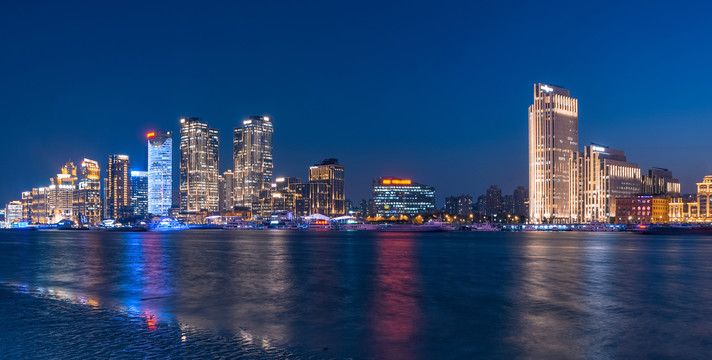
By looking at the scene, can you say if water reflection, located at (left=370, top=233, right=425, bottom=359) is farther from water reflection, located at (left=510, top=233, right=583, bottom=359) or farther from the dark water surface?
water reflection, located at (left=510, top=233, right=583, bottom=359)

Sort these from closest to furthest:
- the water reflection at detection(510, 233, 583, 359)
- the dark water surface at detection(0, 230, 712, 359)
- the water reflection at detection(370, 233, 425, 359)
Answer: the water reflection at detection(370, 233, 425, 359), the dark water surface at detection(0, 230, 712, 359), the water reflection at detection(510, 233, 583, 359)

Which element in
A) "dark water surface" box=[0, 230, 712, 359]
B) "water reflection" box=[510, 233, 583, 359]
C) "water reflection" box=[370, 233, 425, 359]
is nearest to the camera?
"water reflection" box=[370, 233, 425, 359]

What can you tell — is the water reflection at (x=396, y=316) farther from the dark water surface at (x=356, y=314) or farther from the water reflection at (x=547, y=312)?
the water reflection at (x=547, y=312)

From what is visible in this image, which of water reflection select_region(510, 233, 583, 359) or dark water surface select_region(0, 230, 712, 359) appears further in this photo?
water reflection select_region(510, 233, 583, 359)

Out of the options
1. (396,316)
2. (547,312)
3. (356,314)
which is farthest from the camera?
(547,312)

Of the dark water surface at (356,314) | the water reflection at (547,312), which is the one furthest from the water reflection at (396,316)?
the water reflection at (547,312)

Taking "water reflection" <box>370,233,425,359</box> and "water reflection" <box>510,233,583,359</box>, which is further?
"water reflection" <box>510,233,583,359</box>

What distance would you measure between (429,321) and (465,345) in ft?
14.8

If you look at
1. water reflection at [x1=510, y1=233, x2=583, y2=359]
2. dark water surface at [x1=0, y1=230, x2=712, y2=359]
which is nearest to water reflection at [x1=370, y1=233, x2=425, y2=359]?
dark water surface at [x1=0, y1=230, x2=712, y2=359]

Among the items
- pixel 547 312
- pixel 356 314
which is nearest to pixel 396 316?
pixel 356 314

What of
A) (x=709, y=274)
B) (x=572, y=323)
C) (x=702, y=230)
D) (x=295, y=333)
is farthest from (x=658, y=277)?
(x=702, y=230)

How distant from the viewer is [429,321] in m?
23.2

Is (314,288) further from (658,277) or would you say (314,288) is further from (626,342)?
(658,277)

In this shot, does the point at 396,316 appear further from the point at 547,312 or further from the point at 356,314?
the point at 547,312
